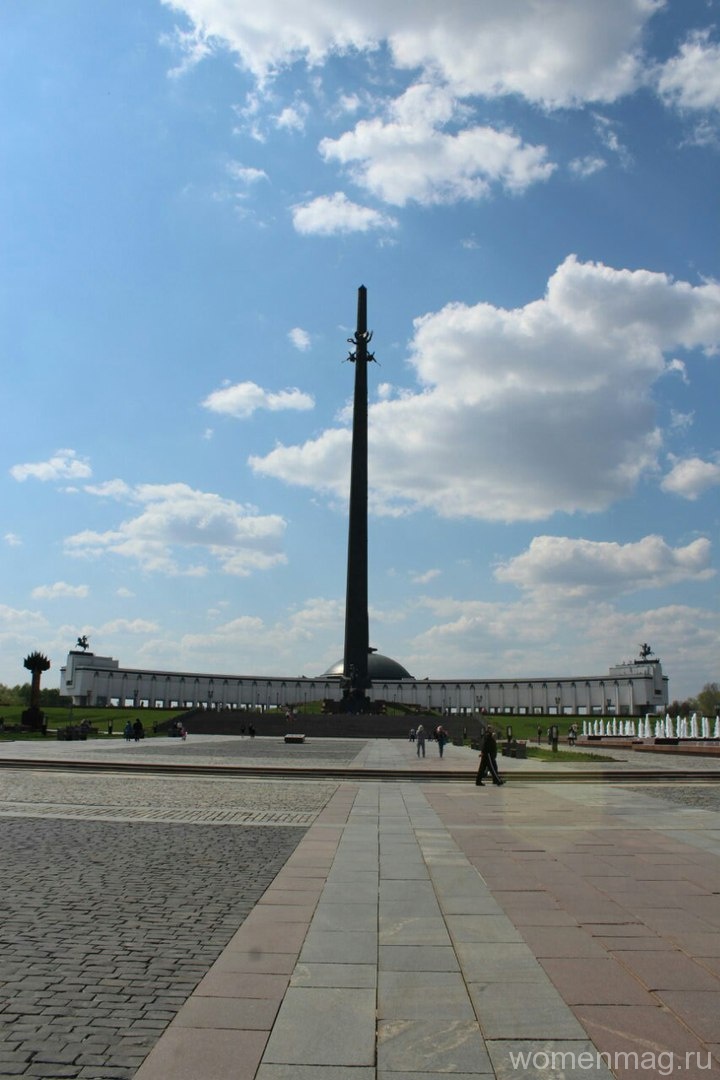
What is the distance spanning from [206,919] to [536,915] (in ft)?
9.84

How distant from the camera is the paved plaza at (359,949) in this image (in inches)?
173

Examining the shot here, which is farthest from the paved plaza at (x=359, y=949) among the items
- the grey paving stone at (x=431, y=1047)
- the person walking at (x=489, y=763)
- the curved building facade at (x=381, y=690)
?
the curved building facade at (x=381, y=690)

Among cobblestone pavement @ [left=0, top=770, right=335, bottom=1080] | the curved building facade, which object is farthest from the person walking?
the curved building facade

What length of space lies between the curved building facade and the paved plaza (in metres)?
129

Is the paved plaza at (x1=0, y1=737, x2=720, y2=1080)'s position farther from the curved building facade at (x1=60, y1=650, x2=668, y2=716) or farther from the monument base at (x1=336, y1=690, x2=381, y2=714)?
the curved building facade at (x1=60, y1=650, x2=668, y2=716)

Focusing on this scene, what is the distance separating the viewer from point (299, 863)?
1007 cm

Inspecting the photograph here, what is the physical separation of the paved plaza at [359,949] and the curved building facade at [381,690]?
12857cm

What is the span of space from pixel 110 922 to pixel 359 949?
2.41 m

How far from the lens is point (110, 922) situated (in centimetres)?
723

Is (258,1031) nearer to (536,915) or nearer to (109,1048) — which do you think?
(109,1048)

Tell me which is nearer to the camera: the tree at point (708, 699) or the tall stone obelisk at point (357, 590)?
the tall stone obelisk at point (357, 590)

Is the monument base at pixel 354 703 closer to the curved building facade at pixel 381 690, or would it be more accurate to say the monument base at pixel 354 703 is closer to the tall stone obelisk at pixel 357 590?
the tall stone obelisk at pixel 357 590

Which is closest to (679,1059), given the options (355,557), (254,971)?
(254,971)

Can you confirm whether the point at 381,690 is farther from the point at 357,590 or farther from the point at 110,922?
the point at 110,922
